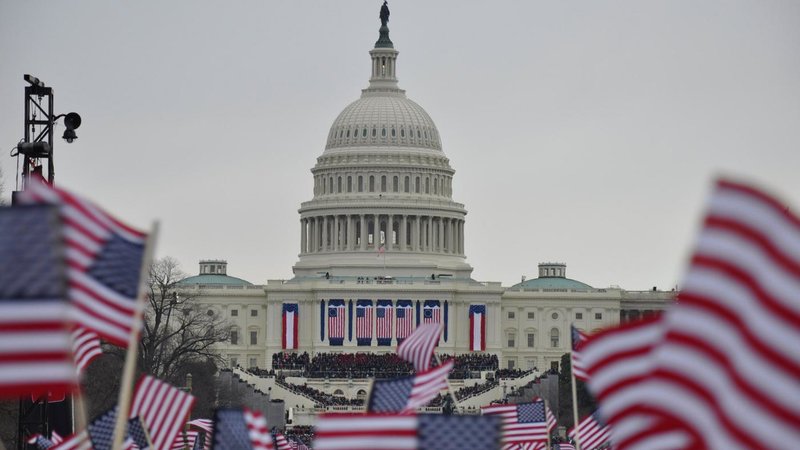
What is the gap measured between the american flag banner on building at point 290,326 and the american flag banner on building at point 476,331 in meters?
14.5

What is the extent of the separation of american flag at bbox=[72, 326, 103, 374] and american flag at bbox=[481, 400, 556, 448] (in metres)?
10.3

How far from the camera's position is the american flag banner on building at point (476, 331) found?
186750 millimetres

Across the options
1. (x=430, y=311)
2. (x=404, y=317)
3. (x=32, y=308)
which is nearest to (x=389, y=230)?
(x=430, y=311)

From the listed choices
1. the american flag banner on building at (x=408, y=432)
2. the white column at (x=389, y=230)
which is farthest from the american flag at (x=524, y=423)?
the white column at (x=389, y=230)

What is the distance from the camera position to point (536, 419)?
133ft

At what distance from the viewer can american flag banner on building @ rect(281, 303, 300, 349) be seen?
18538cm

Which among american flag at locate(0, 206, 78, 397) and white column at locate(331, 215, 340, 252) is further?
white column at locate(331, 215, 340, 252)

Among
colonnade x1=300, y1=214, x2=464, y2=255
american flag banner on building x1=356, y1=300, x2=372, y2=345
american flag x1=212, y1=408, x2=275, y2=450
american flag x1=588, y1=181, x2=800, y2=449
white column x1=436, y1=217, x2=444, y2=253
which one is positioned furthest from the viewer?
white column x1=436, y1=217, x2=444, y2=253

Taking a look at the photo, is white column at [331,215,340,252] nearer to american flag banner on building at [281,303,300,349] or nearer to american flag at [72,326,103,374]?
american flag banner on building at [281,303,300,349]

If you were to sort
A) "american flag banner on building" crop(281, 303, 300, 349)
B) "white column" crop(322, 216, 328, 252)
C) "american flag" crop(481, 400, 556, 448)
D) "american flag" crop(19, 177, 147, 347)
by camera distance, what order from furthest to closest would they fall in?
"white column" crop(322, 216, 328, 252), "american flag banner on building" crop(281, 303, 300, 349), "american flag" crop(481, 400, 556, 448), "american flag" crop(19, 177, 147, 347)

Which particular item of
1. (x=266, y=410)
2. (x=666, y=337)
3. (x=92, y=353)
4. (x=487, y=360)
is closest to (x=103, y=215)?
(x=666, y=337)

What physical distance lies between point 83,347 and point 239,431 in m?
4.36

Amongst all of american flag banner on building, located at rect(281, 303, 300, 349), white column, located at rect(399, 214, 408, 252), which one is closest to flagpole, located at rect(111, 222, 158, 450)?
american flag banner on building, located at rect(281, 303, 300, 349)

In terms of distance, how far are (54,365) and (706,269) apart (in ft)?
15.0
